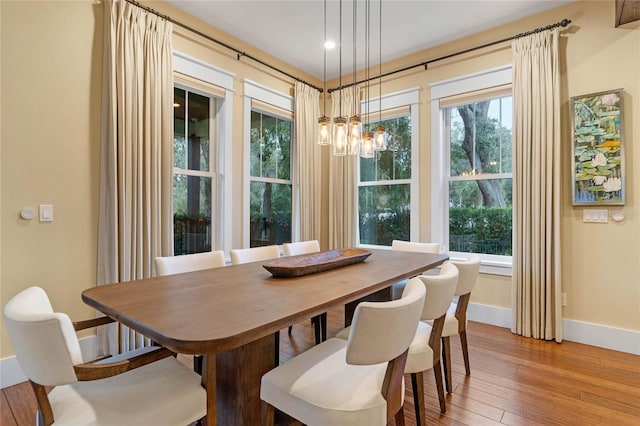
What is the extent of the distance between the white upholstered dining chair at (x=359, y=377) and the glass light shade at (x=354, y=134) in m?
1.40

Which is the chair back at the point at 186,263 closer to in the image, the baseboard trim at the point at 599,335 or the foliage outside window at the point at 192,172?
the foliage outside window at the point at 192,172

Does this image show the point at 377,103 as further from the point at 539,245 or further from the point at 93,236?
the point at 93,236

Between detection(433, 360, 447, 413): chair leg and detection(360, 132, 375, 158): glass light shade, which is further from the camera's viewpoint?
detection(360, 132, 375, 158): glass light shade

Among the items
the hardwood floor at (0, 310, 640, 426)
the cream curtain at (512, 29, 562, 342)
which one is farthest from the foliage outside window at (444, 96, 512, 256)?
the hardwood floor at (0, 310, 640, 426)

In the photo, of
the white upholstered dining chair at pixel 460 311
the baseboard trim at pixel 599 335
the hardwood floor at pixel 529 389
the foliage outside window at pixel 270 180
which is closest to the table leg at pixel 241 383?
the hardwood floor at pixel 529 389

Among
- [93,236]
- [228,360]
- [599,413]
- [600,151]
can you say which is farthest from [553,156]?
[93,236]

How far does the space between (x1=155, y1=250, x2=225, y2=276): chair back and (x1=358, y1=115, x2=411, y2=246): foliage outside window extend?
2.50 metres

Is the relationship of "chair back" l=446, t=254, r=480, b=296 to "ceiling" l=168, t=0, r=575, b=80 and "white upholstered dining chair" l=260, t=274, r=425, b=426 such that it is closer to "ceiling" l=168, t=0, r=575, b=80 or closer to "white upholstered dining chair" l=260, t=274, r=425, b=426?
"white upholstered dining chair" l=260, t=274, r=425, b=426

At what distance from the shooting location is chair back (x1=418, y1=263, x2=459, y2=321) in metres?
1.47

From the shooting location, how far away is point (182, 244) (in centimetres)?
328

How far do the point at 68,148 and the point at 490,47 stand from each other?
159 inches

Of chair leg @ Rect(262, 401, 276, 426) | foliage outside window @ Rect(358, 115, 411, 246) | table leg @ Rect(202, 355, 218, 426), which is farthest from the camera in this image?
foliage outside window @ Rect(358, 115, 411, 246)

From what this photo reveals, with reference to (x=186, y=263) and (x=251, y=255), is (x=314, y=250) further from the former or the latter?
(x=186, y=263)

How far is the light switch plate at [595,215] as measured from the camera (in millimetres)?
2842
